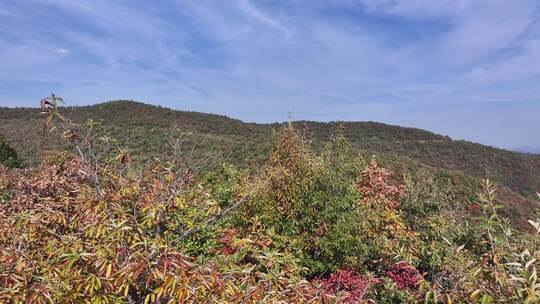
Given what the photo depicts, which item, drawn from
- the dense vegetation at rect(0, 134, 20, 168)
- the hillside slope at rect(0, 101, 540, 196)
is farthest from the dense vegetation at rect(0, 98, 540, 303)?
the hillside slope at rect(0, 101, 540, 196)

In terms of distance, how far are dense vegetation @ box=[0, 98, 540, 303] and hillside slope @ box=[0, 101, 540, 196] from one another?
111 ft

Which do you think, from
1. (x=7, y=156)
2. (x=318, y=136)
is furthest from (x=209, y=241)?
(x=318, y=136)

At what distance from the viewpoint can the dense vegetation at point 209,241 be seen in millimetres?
2971

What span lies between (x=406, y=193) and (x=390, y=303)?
7.47 meters

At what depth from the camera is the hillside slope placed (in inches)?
1914

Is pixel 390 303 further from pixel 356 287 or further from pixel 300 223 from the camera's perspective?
pixel 300 223

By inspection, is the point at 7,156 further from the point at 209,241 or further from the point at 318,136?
the point at 318,136

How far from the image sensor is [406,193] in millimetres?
13641

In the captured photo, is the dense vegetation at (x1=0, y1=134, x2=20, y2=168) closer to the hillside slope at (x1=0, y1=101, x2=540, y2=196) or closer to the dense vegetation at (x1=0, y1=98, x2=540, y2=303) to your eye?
the hillside slope at (x1=0, y1=101, x2=540, y2=196)

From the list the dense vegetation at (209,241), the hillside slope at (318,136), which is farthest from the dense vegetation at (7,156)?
the dense vegetation at (209,241)

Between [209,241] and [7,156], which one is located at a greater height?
[7,156]

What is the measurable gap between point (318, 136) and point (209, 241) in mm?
64955

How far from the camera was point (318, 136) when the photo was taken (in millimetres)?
71188

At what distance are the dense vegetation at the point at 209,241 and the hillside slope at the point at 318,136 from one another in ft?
111
